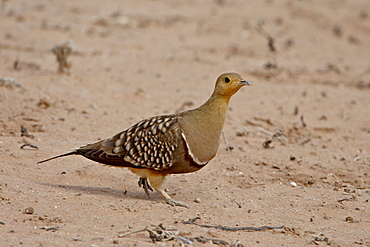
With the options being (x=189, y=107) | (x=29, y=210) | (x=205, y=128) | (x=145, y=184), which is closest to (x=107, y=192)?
(x=145, y=184)

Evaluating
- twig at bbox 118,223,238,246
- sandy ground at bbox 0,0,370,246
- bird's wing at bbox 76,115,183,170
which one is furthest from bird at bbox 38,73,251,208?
twig at bbox 118,223,238,246

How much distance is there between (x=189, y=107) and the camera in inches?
320

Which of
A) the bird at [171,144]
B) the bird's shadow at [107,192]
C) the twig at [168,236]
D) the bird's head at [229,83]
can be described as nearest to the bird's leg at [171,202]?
the bird at [171,144]

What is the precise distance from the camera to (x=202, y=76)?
9.86m

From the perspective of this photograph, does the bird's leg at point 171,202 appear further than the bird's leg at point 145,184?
No

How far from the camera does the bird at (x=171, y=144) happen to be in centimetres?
494

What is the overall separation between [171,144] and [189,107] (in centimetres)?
319

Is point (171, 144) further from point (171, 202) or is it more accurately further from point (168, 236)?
point (168, 236)

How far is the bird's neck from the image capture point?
4.95 meters

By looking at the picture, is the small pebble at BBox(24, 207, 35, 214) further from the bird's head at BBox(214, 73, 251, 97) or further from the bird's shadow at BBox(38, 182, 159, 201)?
the bird's head at BBox(214, 73, 251, 97)

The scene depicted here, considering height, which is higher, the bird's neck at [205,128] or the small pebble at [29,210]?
the bird's neck at [205,128]

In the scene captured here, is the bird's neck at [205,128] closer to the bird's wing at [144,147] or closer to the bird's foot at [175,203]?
the bird's wing at [144,147]

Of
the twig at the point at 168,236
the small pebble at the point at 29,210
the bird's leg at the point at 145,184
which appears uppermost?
the bird's leg at the point at 145,184

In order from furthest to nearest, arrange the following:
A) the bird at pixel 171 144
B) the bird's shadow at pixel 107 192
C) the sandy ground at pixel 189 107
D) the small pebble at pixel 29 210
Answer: the bird's shadow at pixel 107 192 < the bird at pixel 171 144 < the sandy ground at pixel 189 107 < the small pebble at pixel 29 210
